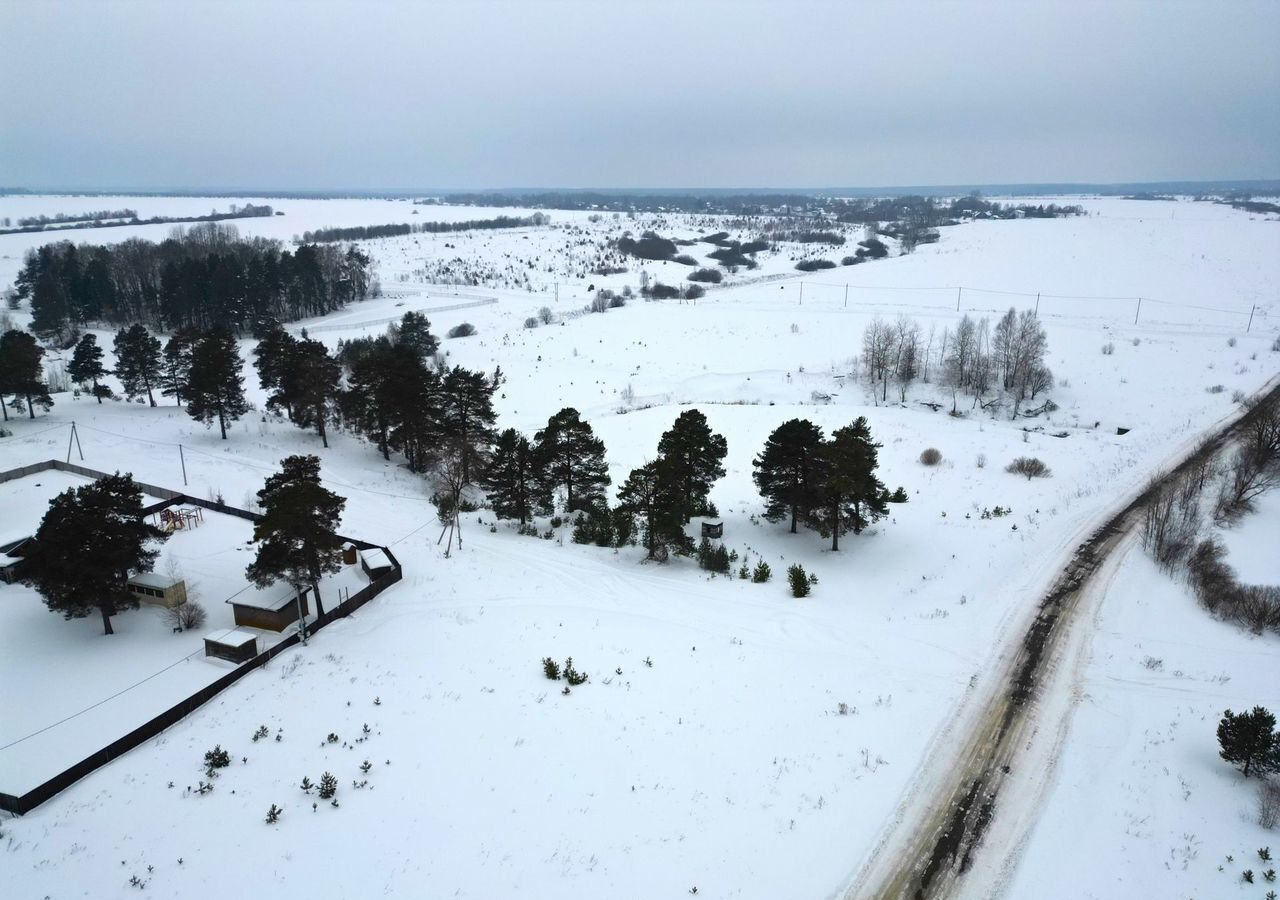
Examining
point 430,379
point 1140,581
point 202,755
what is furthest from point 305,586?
point 1140,581

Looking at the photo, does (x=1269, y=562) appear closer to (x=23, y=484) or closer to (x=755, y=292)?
(x=23, y=484)

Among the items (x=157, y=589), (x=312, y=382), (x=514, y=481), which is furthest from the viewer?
(x=312, y=382)

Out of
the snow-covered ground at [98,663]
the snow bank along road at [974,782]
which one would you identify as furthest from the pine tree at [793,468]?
the snow-covered ground at [98,663]

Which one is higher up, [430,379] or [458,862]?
[430,379]

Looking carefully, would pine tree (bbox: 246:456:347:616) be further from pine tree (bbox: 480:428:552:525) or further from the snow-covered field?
pine tree (bbox: 480:428:552:525)

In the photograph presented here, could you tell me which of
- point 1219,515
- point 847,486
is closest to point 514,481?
point 847,486

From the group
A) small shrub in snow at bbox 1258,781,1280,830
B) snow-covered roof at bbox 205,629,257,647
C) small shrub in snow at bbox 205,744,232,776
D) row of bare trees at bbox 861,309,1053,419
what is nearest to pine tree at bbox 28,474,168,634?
snow-covered roof at bbox 205,629,257,647

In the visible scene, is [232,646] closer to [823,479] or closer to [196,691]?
[196,691]
